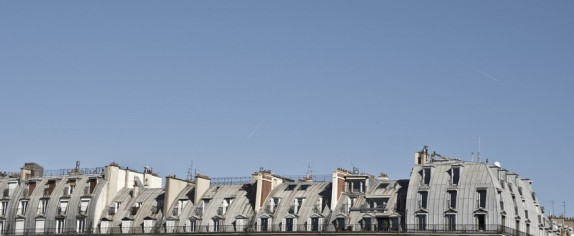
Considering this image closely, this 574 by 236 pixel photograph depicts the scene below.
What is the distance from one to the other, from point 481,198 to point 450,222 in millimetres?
3719

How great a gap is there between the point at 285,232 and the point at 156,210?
58.5ft

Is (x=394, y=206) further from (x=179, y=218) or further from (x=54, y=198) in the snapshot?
(x=54, y=198)

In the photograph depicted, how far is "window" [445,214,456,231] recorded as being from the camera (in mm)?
A: 109438

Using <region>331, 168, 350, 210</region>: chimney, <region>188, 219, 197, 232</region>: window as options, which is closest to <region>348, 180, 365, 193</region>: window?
<region>331, 168, 350, 210</region>: chimney

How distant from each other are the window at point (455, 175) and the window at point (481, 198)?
116 inches

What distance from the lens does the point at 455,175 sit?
11288cm

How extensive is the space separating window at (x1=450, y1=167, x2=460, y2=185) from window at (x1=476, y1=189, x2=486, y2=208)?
2950 millimetres

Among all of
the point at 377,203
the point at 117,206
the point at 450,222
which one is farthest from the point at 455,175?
the point at 117,206

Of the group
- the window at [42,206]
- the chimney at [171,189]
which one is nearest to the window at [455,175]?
the chimney at [171,189]

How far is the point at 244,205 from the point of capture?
123 m

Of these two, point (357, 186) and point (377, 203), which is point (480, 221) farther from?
point (357, 186)

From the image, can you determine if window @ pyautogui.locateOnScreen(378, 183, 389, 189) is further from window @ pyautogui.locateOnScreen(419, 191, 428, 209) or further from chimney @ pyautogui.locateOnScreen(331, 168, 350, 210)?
window @ pyautogui.locateOnScreen(419, 191, 428, 209)

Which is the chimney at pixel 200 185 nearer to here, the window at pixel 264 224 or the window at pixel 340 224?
the window at pixel 264 224

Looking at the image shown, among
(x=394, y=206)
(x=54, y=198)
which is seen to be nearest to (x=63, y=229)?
(x=54, y=198)
